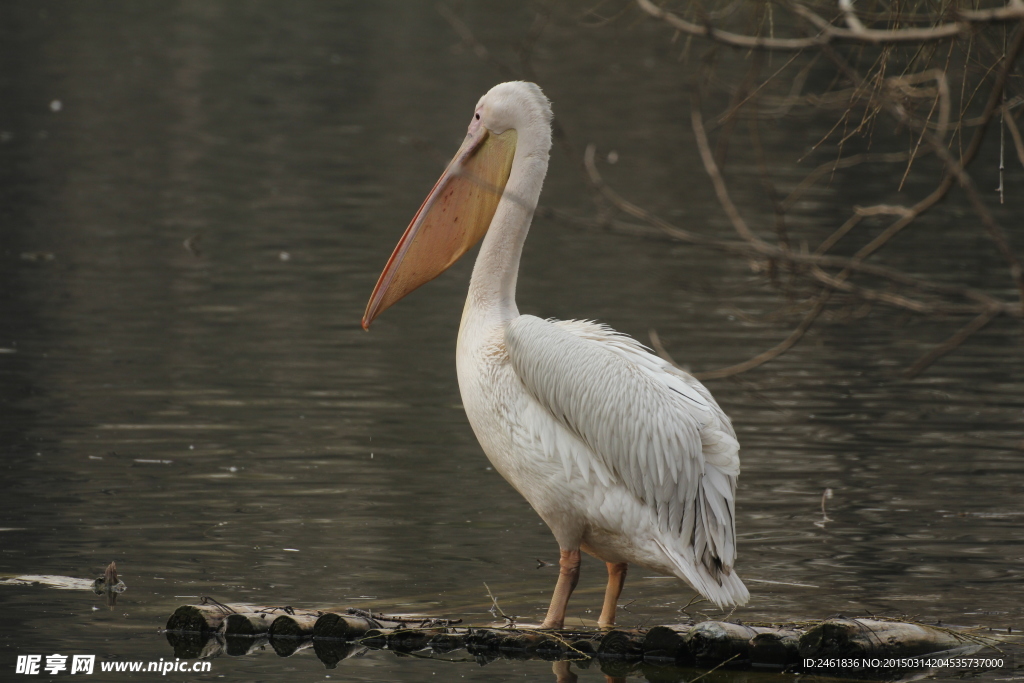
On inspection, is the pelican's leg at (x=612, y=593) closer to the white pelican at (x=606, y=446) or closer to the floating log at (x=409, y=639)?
the white pelican at (x=606, y=446)

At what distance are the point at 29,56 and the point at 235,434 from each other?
18441 millimetres

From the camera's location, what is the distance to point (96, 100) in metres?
19.8

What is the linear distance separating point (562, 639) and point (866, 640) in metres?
0.94

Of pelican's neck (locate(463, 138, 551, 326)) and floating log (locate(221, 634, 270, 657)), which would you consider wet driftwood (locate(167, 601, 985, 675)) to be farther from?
pelican's neck (locate(463, 138, 551, 326))

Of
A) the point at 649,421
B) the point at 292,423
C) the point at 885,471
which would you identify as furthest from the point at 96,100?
the point at 649,421

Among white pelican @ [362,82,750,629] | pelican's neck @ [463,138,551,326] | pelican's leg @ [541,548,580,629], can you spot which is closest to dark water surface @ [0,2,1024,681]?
pelican's leg @ [541,548,580,629]

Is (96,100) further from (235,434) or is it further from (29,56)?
(235,434)

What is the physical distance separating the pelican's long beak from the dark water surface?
41.7 inches

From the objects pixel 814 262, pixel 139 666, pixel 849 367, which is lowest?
pixel 139 666

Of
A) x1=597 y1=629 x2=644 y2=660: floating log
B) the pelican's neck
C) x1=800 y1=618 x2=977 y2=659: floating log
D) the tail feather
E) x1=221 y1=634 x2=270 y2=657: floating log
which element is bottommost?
x1=221 y1=634 x2=270 y2=657: floating log

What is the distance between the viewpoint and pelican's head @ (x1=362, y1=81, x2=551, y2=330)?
513 centimetres

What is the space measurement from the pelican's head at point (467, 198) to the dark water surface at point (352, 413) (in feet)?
3.52

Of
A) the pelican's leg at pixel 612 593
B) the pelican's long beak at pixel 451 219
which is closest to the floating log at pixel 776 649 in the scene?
the pelican's leg at pixel 612 593

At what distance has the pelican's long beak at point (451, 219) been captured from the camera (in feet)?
17.3
